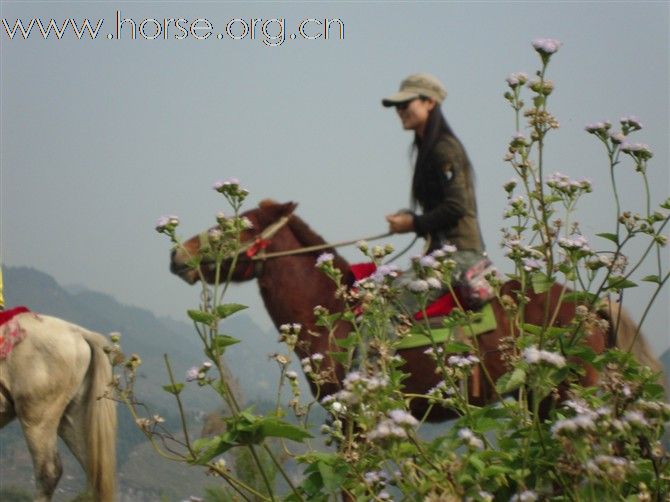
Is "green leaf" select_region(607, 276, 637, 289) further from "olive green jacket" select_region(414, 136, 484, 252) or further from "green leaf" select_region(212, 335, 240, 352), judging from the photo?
"olive green jacket" select_region(414, 136, 484, 252)

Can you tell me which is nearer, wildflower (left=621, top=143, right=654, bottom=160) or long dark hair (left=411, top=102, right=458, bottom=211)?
wildflower (left=621, top=143, right=654, bottom=160)

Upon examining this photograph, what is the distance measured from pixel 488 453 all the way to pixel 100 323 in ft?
142

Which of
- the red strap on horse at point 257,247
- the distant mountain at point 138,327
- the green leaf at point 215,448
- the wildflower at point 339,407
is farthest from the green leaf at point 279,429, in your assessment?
the distant mountain at point 138,327

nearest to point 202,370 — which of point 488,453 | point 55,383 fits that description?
point 488,453

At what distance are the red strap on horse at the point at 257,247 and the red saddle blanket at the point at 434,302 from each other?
53 cm

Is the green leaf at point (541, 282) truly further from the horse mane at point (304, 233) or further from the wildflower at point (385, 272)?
the horse mane at point (304, 233)

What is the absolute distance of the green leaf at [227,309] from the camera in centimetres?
312

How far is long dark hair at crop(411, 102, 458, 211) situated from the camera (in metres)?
6.59

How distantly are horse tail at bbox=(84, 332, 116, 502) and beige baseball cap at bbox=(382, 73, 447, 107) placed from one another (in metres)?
1.97

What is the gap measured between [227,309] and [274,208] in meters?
3.92

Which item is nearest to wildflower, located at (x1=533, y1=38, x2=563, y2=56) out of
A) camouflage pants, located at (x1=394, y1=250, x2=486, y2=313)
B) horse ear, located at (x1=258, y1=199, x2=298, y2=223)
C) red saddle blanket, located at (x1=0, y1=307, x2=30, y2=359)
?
camouflage pants, located at (x1=394, y1=250, x2=486, y2=313)

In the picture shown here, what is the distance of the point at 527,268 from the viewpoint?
3.11 meters

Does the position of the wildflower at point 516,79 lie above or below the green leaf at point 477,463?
above

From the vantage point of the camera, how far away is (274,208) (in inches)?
277
